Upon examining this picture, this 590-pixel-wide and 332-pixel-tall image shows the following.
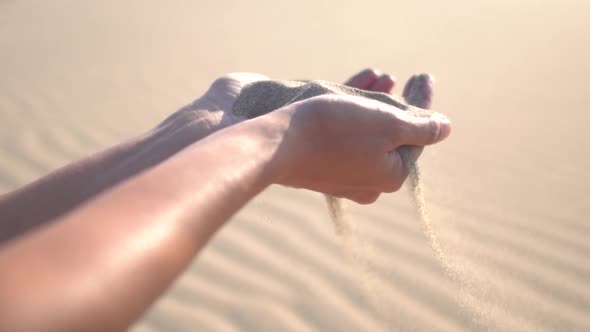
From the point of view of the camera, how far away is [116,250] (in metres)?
0.63

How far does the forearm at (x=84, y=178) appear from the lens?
136 cm

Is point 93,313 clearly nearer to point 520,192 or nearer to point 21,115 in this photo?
point 520,192

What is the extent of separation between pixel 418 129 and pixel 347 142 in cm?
28

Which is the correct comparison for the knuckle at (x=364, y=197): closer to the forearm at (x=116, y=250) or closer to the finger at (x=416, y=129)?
the finger at (x=416, y=129)

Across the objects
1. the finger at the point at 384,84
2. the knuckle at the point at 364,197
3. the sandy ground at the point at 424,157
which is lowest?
the sandy ground at the point at 424,157

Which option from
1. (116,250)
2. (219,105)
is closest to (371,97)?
(219,105)

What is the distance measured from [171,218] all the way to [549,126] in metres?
3.13

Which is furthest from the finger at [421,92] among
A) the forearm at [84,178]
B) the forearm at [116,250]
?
the forearm at [116,250]

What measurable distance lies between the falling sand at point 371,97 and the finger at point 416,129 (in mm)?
62

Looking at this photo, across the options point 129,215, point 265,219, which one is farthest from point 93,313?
point 265,219

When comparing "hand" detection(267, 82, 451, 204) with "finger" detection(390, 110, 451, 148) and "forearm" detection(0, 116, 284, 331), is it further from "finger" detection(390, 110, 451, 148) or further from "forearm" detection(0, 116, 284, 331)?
"forearm" detection(0, 116, 284, 331)

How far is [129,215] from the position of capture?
2.28 ft

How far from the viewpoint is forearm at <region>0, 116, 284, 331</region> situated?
0.55 m

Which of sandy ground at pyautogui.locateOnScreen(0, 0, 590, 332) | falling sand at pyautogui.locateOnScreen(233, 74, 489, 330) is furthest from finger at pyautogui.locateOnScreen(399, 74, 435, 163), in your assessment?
sandy ground at pyautogui.locateOnScreen(0, 0, 590, 332)
